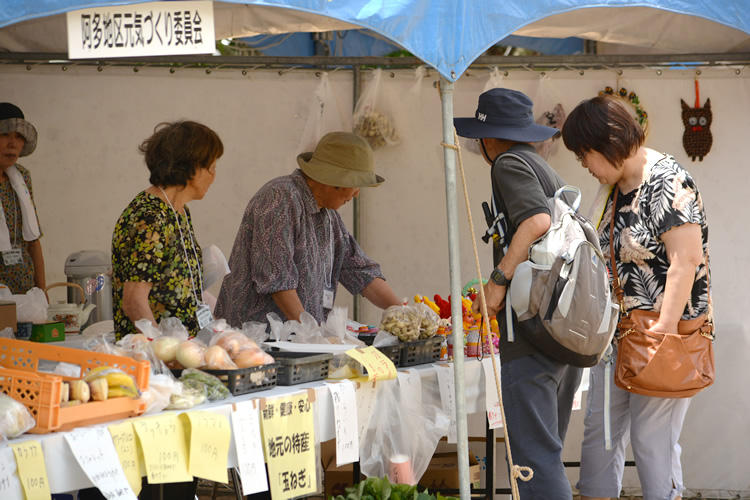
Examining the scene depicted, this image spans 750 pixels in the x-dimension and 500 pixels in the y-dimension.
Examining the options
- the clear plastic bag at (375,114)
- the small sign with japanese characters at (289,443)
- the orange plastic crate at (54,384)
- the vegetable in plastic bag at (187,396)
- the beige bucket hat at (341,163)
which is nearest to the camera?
the orange plastic crate at (54,384)

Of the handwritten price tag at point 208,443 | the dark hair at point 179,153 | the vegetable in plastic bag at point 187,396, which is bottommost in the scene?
the handwritten price tag at point 208,443

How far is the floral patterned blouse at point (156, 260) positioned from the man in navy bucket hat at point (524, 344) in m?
1.02

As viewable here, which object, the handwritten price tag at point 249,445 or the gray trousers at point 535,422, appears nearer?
the handwritten price tag at point 249,445

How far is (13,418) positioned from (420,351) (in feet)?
4.47

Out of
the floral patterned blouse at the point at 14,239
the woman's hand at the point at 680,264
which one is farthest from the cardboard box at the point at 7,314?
the woman's hand at the point at 680,264

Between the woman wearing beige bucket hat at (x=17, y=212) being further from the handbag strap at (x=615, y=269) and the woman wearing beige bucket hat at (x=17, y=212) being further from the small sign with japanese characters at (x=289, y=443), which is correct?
the handbag strap at (x=615, y=269)

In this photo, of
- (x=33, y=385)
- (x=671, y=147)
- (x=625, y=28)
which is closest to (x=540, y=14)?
(x=33, y=385)

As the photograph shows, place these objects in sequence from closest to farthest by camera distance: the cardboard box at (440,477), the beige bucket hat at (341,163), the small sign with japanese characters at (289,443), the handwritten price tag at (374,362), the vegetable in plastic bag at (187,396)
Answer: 1. the vegetable in plastic bag at (187,396)
2. the small sign with japanese characters at (289,443)
3. the handwritten price tag at (374,362)
4. the beige bucket hat at (341,163)
5. the cardboard box at (440,477)

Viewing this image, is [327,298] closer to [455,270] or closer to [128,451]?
[455,270]

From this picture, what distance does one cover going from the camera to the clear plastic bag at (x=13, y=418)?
1.93 m

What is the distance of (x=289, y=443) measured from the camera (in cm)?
243

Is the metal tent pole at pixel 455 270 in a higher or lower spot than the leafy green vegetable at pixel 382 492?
higher

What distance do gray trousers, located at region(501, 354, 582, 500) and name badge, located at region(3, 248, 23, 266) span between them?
253 cm

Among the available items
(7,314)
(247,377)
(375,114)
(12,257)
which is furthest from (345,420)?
(375,114)
